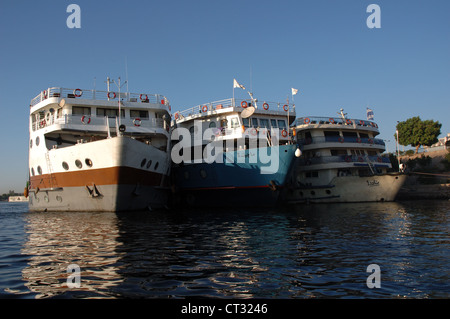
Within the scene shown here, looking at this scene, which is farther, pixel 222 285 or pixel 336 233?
pixel 336 233

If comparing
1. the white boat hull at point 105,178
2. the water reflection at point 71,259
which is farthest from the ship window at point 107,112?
the water reflection at point 71,259

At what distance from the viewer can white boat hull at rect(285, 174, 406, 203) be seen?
32.8m

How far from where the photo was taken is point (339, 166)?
34.8 metres

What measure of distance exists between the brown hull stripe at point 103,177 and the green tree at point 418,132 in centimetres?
5143

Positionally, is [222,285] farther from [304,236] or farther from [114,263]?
[304,236]

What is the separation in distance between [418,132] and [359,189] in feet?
115

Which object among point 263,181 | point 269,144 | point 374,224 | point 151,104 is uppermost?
point 151,104

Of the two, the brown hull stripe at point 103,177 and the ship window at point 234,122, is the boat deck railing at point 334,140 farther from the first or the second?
the brown hull stripe at point 103,177

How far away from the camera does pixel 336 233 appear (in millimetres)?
12992

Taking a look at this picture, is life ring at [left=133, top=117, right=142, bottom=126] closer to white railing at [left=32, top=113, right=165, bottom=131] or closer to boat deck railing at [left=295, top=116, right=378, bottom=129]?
white railing at [left=32, top=113, right=165, bottom=131]

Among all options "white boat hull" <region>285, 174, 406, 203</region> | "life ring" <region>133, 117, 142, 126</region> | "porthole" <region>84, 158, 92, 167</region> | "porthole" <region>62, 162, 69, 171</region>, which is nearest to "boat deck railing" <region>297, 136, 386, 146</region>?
"white boat hull" <region>285, 174, 406, 203</region>

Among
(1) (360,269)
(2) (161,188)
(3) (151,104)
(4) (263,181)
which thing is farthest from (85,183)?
(1) (360,269)

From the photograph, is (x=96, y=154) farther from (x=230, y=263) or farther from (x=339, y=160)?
(x=339, y=160)

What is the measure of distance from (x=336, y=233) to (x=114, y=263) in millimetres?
8284
